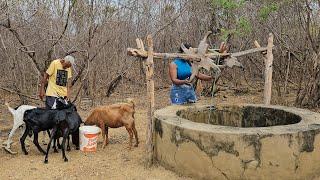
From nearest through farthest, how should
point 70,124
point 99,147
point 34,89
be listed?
point 70,124
point 99,147
point 34,89

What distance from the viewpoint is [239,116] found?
738 centimetres

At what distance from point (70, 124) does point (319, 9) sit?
5.74 m

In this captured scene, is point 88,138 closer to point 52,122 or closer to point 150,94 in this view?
point 52,122

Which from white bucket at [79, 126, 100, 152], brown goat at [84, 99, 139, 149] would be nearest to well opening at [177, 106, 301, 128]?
brown goat at [84, 99, 139, 149]

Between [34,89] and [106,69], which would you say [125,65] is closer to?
[106,69]

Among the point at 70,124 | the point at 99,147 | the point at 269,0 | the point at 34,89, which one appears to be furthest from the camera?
the point at 34,89

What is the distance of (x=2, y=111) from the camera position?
33.7 feet

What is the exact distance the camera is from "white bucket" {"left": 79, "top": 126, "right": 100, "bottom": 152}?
683cm

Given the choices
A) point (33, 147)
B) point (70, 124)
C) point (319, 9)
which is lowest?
point (33, 147)

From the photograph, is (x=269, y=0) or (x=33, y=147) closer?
(x=33, y=147)

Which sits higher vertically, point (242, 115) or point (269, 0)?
point (269, 0)

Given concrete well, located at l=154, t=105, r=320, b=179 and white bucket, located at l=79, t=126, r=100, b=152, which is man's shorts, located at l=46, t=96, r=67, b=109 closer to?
white bucket, located at l=79, t=126, r=100, b=152

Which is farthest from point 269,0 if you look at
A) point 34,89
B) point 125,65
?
point 34,89

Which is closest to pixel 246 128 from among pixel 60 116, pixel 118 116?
pixel 118 116
